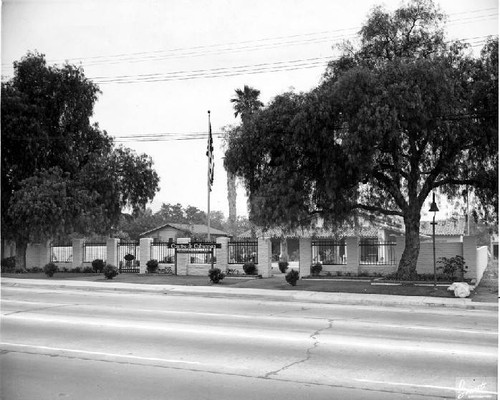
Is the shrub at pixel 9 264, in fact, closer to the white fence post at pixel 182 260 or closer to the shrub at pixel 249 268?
the white fence post at pixel 182 260

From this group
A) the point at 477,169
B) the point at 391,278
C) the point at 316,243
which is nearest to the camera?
the point at 477,169

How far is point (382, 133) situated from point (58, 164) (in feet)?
72.3

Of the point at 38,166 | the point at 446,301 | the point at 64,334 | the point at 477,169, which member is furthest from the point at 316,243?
the point at 64,334

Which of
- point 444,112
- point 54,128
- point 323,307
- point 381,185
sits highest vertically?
point 54,128

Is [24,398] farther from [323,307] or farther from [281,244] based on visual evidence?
[281,244]

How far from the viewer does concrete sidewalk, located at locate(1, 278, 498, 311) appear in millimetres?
18797

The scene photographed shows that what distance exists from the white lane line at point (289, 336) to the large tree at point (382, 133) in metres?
11.2

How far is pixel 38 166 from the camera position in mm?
35031

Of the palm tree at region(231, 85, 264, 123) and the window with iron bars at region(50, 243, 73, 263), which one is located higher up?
the palm tree at region(231, 85, 264, 123)

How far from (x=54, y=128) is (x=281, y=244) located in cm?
2592

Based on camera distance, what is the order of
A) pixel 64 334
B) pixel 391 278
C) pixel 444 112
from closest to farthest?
pixel 64 334 < pixel 444 112 < pixel 391 278

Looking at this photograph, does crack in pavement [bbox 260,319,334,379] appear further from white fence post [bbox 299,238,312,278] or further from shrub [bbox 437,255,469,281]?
white fence post [bbox 299,238,312,278]

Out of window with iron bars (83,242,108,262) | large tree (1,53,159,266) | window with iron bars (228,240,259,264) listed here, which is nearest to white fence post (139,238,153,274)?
large tree (1,53,159,266)

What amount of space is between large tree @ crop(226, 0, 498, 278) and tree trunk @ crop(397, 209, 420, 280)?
45mm
